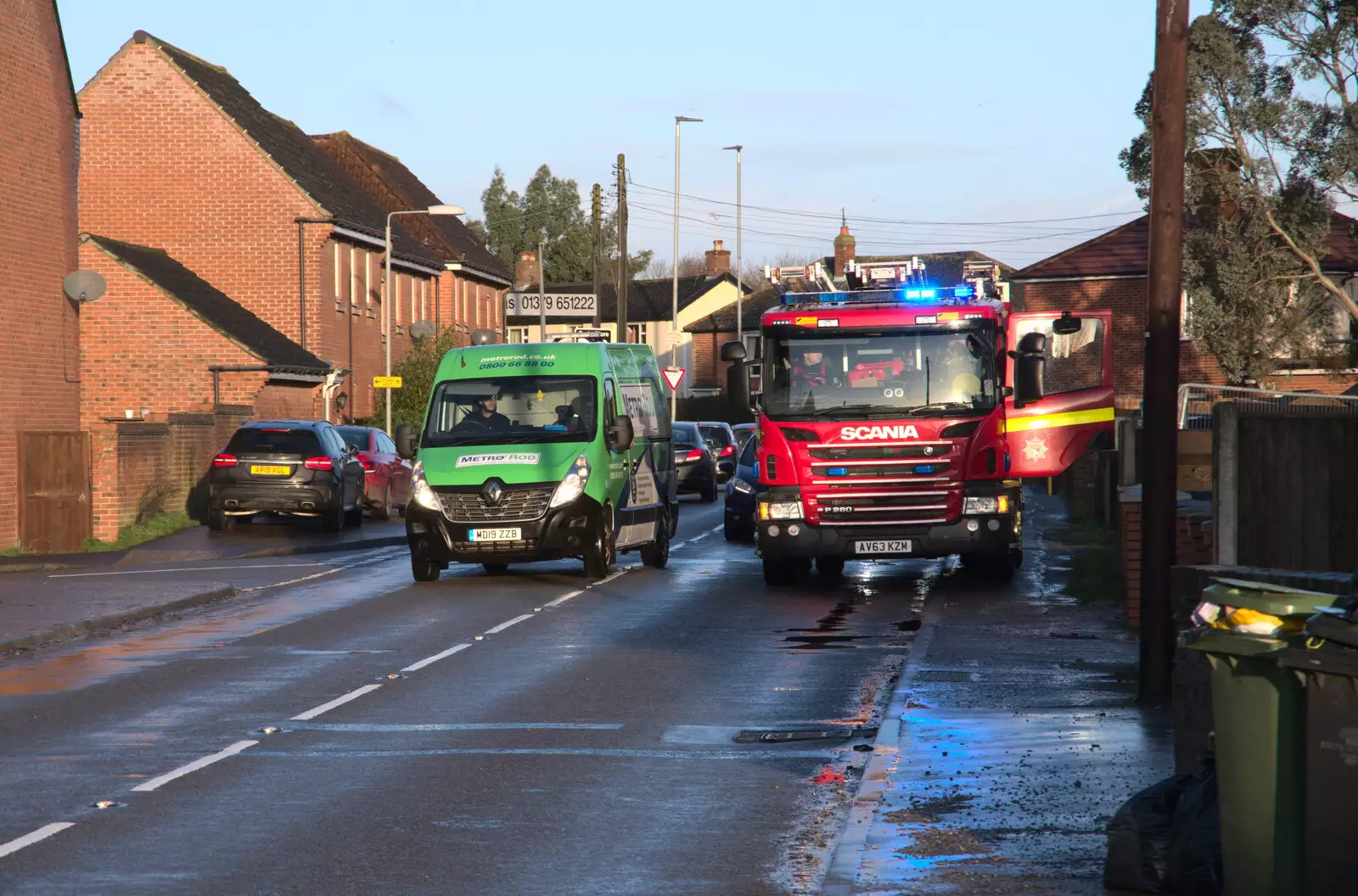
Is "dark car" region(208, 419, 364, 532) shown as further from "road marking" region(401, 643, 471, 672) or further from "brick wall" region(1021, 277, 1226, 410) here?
"brick wall" region(1021, 277, 1226, 410)

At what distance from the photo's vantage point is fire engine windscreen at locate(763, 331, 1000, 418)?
17969 mm

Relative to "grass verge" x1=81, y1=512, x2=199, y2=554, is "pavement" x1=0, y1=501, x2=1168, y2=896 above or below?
above

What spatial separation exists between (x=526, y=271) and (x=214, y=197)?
58.7 metres

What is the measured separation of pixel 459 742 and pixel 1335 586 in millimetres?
5052

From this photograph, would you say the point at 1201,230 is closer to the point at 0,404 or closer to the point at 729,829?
the point at 0,404

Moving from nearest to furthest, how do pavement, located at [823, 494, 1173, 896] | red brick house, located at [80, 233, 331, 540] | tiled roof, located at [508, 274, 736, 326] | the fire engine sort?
1. pavement, located at [823, 494, 1173, 896]
2. the fire engine
3. red brick house, located at [80, 233, 331, 540]
4. tiled roof, located at [508, 274, 736, 326]

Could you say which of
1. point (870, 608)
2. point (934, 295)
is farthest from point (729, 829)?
point (934, 295)

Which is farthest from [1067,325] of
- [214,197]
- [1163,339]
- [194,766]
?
[214,197]

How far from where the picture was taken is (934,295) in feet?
60.8

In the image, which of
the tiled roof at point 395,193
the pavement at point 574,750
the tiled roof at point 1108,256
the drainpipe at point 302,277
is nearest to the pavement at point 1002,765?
the pavement at point 574,750

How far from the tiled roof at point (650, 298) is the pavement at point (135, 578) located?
207 ft

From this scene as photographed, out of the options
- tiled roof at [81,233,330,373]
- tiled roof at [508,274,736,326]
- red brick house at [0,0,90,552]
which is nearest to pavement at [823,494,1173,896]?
red brick house at [0,0,90,552]

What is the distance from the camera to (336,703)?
11.5 m

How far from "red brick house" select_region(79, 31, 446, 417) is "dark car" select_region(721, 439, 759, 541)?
19.2m
